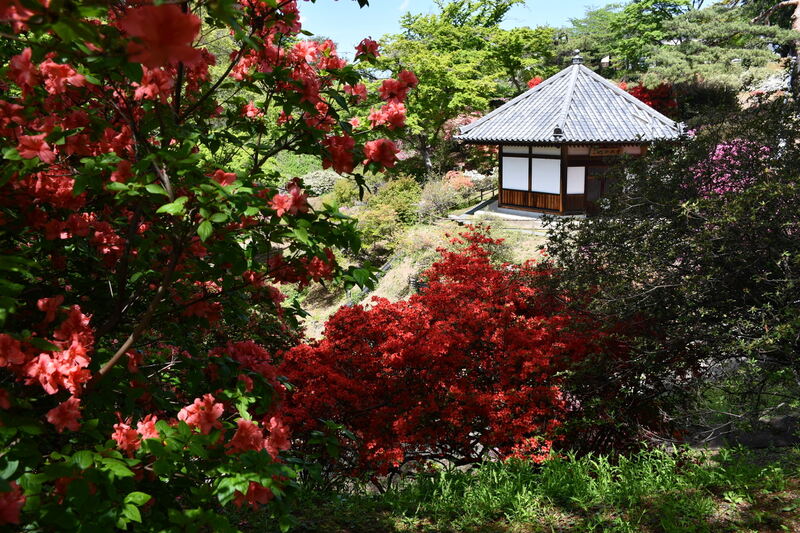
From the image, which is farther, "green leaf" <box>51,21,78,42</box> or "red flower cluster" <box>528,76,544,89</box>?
"red flower cluster" <box>528,76,544,89</box>

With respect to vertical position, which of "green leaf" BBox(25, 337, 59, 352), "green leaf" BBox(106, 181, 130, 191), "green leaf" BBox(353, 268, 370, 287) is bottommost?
"green leaf" BBox(25, 337, 59, 352)

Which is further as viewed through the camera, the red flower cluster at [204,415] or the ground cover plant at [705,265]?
the ground cover plant at [705,265]

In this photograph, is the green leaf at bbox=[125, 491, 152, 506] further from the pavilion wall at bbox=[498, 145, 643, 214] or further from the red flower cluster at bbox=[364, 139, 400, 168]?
the pavilion wall at bbox=[498, 145, 643, 214]

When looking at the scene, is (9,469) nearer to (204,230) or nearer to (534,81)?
(204,230)

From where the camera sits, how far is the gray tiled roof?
711 inches

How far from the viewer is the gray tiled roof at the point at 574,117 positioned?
18.0 m

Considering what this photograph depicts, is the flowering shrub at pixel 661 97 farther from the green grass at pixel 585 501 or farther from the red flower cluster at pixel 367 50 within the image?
the red flower cluster at pixel 367 50

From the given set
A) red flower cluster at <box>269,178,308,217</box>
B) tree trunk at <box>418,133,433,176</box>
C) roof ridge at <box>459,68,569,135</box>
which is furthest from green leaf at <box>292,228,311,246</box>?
tree trunk at <box>418,133,433,176</box>

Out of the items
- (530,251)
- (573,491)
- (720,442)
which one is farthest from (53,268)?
(530,251)

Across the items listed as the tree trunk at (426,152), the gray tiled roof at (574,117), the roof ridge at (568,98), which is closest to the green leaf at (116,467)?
the gray tiled roof at (574,117)

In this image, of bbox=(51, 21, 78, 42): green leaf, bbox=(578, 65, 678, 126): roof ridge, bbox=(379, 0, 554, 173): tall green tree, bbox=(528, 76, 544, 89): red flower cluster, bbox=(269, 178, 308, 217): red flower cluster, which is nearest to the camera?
Result: bbox=(51, 21, 78, 42): green leaf

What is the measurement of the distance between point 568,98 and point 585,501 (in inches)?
680

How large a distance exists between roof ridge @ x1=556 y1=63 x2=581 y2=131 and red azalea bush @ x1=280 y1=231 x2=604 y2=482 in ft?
41.7

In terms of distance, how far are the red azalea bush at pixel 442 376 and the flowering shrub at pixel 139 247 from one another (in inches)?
99.6
